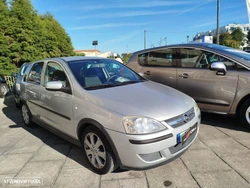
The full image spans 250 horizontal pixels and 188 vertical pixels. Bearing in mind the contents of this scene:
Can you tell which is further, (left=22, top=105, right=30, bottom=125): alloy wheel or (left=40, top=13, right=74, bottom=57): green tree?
(left=40, top=13, right=74, bottom=57): green tree

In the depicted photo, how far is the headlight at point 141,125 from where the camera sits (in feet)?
7.38

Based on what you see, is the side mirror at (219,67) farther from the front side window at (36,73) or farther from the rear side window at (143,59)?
the front side window at (36,73)

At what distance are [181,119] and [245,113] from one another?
76.7 inches

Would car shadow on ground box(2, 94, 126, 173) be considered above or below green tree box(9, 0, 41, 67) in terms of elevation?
below

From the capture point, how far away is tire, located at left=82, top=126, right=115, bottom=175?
8.20 ft

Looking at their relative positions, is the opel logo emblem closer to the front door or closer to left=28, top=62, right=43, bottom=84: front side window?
the front door

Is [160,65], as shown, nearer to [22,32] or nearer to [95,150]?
[95,150]

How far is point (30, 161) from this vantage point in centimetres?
319

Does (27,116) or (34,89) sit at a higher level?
(34,89)

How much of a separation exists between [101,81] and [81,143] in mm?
954

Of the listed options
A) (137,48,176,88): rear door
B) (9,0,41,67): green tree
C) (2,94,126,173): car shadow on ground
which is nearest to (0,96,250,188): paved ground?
(2,94,126,173): car shadow on ground

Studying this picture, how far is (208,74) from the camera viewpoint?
4117mm

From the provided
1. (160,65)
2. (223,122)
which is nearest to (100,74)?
(160,65)

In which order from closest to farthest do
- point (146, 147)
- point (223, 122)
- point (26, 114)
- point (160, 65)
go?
point (146, 147) → point (223, 122) → point (26, 114) → point (160, 65)
